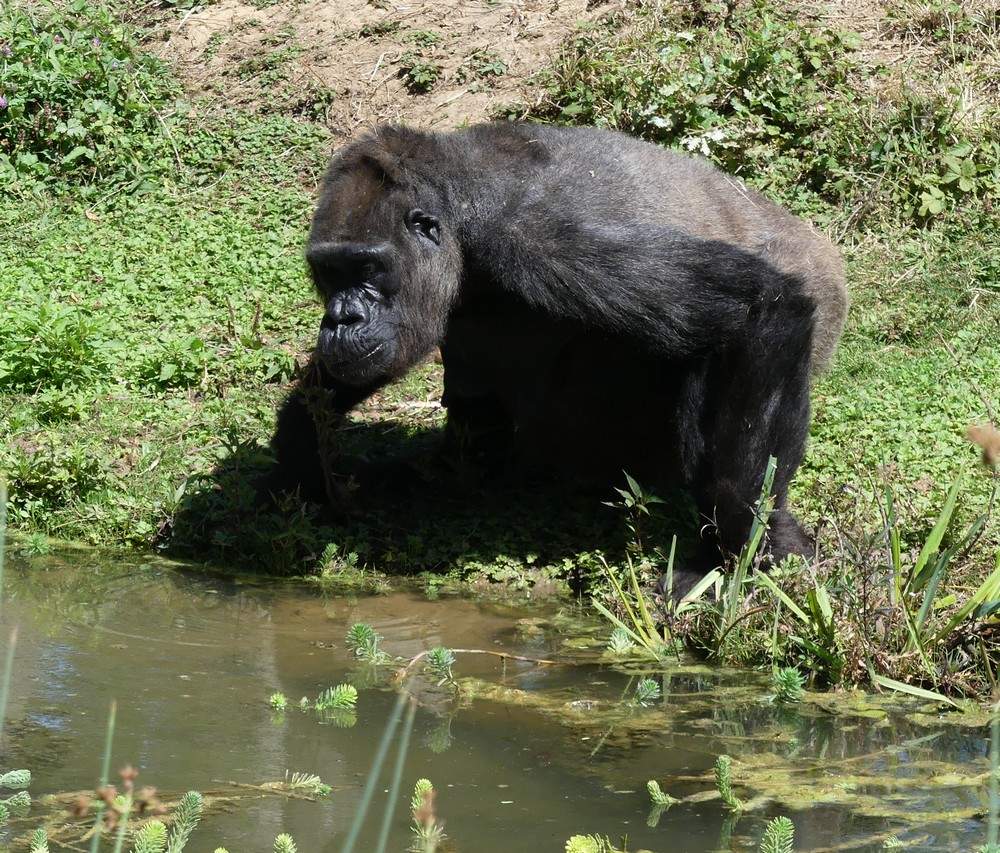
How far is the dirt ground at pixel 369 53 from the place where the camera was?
9.53m

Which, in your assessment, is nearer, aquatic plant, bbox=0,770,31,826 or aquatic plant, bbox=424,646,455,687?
aquatic plant, bbox=0,770,31,826

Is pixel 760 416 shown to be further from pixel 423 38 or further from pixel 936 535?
pixel 423 38

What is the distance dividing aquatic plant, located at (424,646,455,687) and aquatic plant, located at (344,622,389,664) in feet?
0.49

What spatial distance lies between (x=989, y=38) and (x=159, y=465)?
20.3ft

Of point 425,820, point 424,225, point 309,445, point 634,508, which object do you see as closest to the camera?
point 425,820

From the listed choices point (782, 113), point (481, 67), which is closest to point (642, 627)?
point (782, 113)

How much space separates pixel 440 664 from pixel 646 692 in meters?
0.57

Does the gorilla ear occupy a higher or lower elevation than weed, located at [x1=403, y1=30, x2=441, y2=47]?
lower

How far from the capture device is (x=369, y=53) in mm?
A: 10039

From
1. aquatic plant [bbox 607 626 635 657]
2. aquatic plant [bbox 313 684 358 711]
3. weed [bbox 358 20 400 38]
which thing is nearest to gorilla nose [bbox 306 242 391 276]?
aquatic plant [bbox 607 626 635 657]

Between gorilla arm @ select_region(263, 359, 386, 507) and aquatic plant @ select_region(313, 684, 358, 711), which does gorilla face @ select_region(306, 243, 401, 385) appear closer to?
gorilla arm @ select_region(263, 359, 386, 507)

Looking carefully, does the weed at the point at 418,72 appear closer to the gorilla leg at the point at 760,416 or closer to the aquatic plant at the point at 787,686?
the gorilla leg at the point at 760,416

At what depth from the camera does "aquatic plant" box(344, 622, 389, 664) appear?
398cm

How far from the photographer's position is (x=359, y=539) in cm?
566
